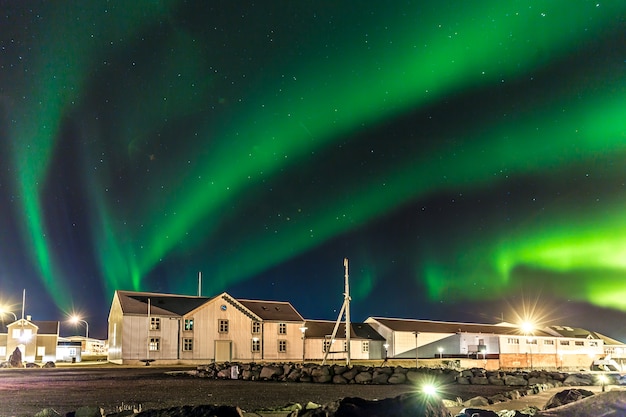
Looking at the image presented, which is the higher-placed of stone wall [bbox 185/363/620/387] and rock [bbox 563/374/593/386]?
stone wall [bbox 185/363/620/387]

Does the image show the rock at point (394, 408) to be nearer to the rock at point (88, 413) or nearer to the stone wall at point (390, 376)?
the rock at point (88, 413)

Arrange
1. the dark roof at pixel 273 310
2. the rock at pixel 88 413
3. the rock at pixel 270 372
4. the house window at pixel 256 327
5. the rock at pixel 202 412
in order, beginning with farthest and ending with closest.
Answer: the dark roof at pixel 273 310
the house window at pixel 256 327
the rock at pixel 270 372
the rock at pixel 88 413
the rock at pixel 202 412

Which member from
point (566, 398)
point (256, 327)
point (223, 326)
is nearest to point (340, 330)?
point (256, 327)

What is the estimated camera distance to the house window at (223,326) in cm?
7362

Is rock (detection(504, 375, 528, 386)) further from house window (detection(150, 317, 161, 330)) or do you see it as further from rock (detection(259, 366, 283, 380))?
house window (detection(150, 317, 161, 330))

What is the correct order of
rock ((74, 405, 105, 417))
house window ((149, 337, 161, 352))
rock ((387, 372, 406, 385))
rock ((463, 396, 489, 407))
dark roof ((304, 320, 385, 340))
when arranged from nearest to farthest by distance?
rock ((74, 405, 105, 417)), rock ((463, 396, 489, 407)), rock ((387, 372, 406, 385)), house window ((149, 337, 161, 352)), dark roof ((304, 320, 385, 340))

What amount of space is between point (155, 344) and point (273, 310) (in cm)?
1802

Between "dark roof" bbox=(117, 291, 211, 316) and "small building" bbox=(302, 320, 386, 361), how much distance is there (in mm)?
15395

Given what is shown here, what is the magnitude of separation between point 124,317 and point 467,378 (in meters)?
42.4

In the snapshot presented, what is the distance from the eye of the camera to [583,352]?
10238 cm

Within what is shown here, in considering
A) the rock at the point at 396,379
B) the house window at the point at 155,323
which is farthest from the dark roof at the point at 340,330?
the rock at the point at 396,379

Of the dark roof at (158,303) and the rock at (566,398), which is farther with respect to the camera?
the dark roof at (158,303)

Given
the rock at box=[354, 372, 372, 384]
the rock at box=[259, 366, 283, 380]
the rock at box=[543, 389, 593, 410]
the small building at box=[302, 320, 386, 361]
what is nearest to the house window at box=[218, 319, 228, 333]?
the small building at box=[302, 320, 386, 361]

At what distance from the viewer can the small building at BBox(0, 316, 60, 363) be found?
293 ft
